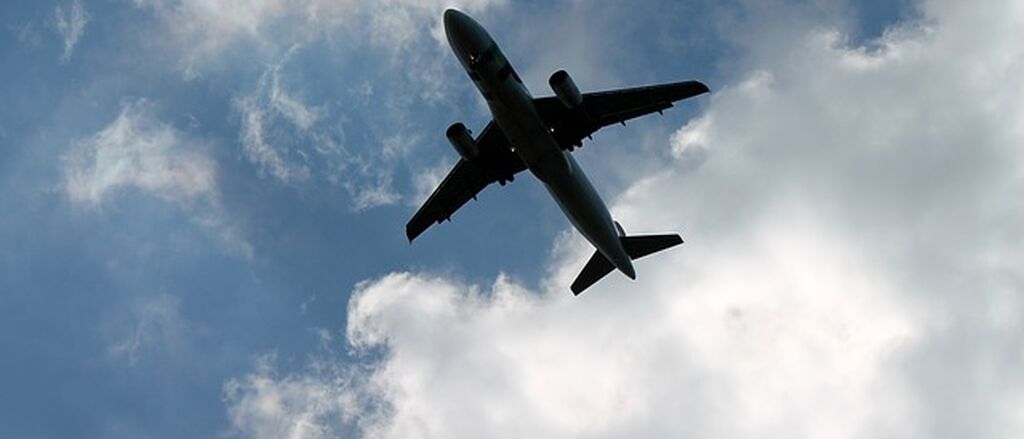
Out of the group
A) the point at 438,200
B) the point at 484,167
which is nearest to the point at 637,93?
the point at 484,167

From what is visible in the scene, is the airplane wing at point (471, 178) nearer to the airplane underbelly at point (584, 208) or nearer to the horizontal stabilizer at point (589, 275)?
the airplane underbelly at point (584, 208)

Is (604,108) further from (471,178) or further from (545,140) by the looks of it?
(471,178)

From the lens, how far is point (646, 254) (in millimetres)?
51156

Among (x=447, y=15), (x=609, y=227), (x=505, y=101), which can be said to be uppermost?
(x=447, y=15)

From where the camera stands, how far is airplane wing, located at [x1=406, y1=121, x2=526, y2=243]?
5109cm

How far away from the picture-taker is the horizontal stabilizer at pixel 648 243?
50875 millimetres

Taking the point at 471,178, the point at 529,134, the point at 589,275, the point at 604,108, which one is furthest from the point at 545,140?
the point at 589,275

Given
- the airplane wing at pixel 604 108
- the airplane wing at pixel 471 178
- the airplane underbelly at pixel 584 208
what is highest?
the airplane wing at pixel 471 178

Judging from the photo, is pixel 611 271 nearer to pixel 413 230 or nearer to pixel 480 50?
pixel 413 230

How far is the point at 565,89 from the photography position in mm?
44531

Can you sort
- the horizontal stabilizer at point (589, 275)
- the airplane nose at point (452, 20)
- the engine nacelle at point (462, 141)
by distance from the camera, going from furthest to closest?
the horizontal stabilizer at point (589, 275), the engine nacelle at point (462, 141), the airplane nose at point (452, 20)

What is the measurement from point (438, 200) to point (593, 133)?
975cm

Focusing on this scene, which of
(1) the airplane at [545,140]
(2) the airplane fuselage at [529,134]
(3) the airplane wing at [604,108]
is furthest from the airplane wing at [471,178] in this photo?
(2) the airplane fuselage at [529,134]

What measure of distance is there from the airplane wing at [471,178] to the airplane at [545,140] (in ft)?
0.17
